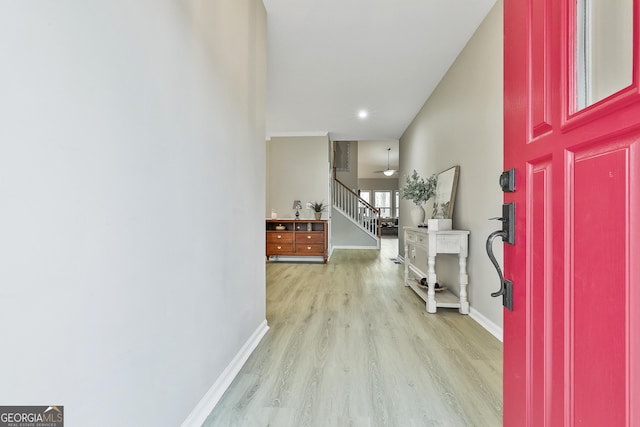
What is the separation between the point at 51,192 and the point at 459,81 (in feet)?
11.0

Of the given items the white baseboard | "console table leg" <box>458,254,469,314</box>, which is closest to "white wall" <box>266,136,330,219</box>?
"console table leg" <box>458,254,469,314</box>

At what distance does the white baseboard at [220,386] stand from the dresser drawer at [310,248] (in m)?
3.62

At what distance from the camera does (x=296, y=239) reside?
230 inches

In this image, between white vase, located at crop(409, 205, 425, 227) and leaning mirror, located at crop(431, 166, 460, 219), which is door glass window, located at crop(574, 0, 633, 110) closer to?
leaning mirror, located at crop(431, 166, 460, 219)

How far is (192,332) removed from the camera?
128 centimetres

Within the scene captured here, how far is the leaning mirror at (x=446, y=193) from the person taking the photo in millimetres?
3084

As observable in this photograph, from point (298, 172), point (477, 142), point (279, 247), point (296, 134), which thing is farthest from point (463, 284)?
point (296, 134)

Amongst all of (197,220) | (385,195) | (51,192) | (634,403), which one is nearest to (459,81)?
(197,220)

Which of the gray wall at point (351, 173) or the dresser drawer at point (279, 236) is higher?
the gray wall at point (351, 173)

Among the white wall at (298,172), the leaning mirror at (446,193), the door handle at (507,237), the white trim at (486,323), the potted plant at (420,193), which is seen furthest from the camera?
the white wall at (298,172)

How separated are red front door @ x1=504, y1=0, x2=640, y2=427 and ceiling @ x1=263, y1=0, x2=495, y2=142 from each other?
1.86 metres

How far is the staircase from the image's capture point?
26.2 feet

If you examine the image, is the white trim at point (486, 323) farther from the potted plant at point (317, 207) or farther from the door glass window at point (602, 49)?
the potted plant at point (317, 207)

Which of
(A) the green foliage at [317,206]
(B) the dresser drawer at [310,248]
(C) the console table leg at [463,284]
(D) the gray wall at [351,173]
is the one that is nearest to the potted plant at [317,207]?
(A) the green foliage at [317,206]
